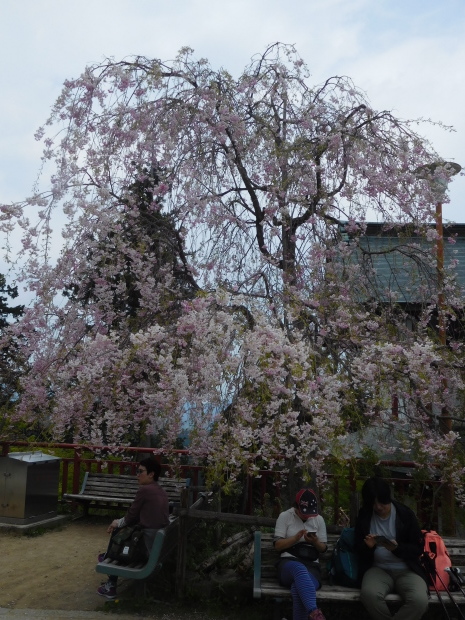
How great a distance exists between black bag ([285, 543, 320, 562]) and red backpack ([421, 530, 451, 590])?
85 cm

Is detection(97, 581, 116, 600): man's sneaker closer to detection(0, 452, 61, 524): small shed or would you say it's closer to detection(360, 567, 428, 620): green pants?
detection(360, 567, 428, 620): green pants

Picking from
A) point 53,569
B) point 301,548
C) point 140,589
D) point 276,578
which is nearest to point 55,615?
point 140,589

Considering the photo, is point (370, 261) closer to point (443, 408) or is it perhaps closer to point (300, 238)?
point (300, 238)

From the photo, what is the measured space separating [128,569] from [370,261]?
12.4ft

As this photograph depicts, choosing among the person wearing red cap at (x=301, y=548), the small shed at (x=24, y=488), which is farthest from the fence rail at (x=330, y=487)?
the person wearing red cap at (x=301, y=548)

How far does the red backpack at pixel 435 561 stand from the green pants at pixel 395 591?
0.64ft

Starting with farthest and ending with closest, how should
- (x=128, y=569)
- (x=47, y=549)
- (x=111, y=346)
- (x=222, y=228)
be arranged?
(x=47, y=549) < (x=222, y=228) < (x=111, y=346) < (x=128, y=569)

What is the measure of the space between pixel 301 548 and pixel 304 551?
→ 0.03 meters

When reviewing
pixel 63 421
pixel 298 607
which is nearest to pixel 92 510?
pixel 63 421

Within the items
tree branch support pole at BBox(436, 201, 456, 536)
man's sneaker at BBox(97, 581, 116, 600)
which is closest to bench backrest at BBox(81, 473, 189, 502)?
man's sneaker at BBox(97, 581, 116, 600)

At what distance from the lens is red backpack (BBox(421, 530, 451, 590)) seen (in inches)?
187

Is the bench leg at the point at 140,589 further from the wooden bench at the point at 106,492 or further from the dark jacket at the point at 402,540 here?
the wooden bench at the point at 106,492

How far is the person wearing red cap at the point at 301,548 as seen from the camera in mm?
4516

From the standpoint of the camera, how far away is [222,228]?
6.32 meters
